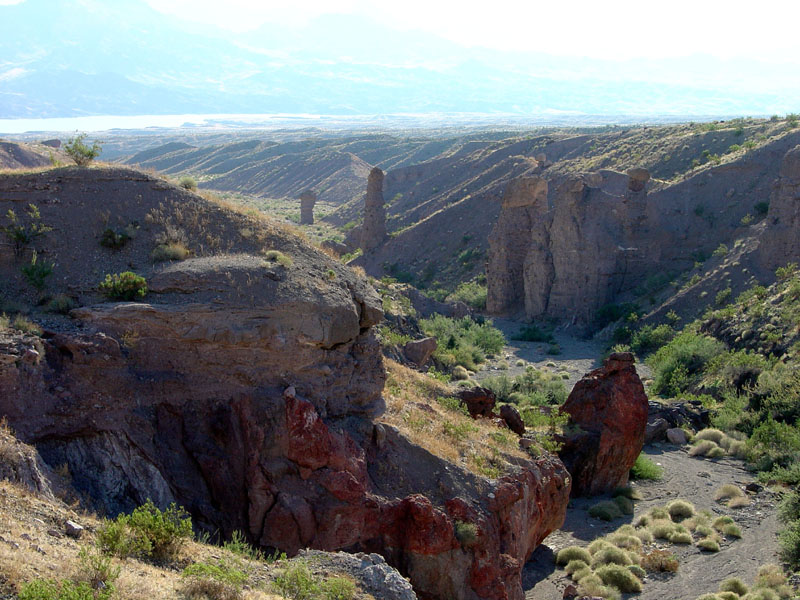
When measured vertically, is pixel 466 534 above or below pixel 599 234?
below

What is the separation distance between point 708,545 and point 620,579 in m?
2.98

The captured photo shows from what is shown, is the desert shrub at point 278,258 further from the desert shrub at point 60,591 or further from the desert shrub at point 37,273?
the desert shrub at point 60,591

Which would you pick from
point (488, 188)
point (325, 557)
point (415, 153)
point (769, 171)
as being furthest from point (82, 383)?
point (415, 153)

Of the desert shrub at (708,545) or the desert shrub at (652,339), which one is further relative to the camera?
the desert shrub at (652,339)

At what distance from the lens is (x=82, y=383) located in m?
9.79

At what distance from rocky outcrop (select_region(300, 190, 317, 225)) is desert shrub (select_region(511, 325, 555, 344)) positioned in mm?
37542

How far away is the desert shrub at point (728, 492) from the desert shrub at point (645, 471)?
1.56m

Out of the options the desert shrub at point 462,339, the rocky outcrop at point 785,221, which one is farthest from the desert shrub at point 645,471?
the rocky outcrop at point 785,221

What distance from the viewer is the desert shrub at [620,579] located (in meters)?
14.8

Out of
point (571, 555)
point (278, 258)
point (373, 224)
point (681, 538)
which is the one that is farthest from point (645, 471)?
point (373, 224)

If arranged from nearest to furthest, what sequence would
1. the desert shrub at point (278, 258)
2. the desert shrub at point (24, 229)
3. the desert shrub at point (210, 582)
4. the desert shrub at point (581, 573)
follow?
the desert shrub at point (210, 582) < the desert shrub at point (24, 229) < the desert shrub at point (278, 258) < the desert shrub at point (581, 573)

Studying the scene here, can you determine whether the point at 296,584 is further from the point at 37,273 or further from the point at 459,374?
the point at 459,374

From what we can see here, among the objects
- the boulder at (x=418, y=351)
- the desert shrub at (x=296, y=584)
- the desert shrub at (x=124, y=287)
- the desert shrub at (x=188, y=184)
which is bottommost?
the boulder at (x=418, y=351)

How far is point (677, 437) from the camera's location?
81.8 feet
